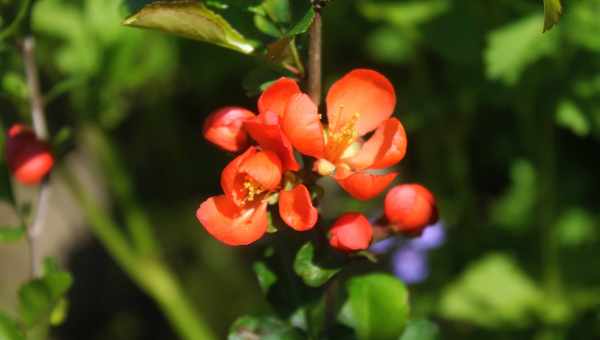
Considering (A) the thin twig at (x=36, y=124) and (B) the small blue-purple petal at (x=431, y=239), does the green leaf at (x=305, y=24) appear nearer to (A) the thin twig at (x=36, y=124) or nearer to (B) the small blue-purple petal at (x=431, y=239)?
(A) the thin twig at (x=36, y=124)

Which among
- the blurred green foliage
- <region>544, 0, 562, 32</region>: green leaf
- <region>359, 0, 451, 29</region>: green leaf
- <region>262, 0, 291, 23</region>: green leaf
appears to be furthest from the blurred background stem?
<region>544, 0, 562, 32</region>: green leaf

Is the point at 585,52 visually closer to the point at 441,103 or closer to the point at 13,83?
the point at 441,103

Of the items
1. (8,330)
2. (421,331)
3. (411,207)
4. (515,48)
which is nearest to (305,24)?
(411,207)

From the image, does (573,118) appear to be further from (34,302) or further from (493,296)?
(34,302)

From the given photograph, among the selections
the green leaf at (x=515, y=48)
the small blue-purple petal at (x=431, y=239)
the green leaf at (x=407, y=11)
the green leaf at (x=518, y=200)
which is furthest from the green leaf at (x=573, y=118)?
the small blue-purple petal at (x=431, y=239)

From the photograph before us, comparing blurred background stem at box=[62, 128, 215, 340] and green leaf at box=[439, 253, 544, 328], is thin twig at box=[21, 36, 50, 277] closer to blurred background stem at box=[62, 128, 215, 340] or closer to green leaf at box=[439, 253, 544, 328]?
blurred background stem at box=[62, 128, 215, 340]

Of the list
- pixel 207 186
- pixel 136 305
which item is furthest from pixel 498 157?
pixel 136 305
